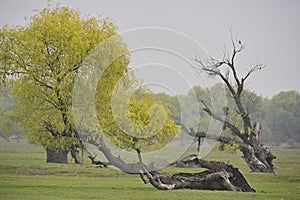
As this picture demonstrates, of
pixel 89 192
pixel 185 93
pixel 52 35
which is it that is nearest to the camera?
pixel 89 192

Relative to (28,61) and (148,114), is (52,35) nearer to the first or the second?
(28,61)

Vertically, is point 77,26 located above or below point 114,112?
above

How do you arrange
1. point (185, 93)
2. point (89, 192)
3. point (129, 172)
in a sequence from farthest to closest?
point (185, 93), point (129, 172), point (89, 192)

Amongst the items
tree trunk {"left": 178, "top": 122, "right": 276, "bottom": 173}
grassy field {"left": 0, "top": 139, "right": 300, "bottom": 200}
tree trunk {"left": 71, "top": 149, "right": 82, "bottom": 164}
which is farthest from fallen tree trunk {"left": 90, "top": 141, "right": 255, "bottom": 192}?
tree trunk {"left": 71, "top": 149, "right": 82, "bottom": 164}

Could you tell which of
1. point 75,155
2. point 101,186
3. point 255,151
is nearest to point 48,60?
point 101,186

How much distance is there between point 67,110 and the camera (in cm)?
3166

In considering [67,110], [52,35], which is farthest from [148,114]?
[52,35]

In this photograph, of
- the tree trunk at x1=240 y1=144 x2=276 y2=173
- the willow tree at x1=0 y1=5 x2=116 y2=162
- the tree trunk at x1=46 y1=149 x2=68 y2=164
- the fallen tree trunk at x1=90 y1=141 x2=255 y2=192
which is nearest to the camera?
the fallen tree trunk at x1=90 y1=141 x2=255 y2=192

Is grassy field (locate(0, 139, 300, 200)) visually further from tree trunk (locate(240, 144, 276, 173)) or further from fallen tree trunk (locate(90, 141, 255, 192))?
tree trunk (locate(240, 144, 276, 173))

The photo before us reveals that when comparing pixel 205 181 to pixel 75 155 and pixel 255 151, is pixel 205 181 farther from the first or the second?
pixel 75 155

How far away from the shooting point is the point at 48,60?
1252 inches

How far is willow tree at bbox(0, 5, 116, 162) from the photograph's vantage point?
104 ft

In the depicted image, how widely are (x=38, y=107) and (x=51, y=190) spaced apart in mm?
8407

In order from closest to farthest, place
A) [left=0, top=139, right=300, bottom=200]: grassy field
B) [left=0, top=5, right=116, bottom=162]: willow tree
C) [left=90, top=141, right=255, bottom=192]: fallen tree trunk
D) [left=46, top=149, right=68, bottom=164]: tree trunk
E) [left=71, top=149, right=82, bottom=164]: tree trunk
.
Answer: [left=0, top=139, right=300, bottom=200]: grassy field, [left=90, top=141, right=255, bottom=192]: fallen tree trunk, [left=0, top=5, right=116, bottom=162]: willow tree, [left=71, top=149, right=82, bottom=164]: tree trunk, [left=46, top=149, right=68, bottom=164]: tree trunk
